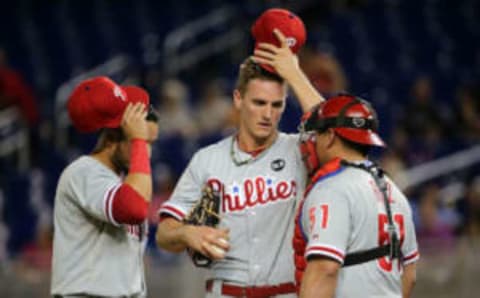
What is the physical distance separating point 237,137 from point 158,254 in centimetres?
445

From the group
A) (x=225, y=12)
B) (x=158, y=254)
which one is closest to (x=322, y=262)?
(x=158, y=254)

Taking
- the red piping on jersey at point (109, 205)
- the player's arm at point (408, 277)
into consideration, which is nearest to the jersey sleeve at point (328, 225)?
the player's arm at point (408, 277)

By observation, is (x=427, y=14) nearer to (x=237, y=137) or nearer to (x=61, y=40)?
(x=61, y=40)

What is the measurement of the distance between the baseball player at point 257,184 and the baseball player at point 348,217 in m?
0.30

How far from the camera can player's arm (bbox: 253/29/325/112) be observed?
5.77 meters

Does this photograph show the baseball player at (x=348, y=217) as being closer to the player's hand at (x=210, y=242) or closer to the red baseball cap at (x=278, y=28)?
the player's hand at (x=210, y=242)

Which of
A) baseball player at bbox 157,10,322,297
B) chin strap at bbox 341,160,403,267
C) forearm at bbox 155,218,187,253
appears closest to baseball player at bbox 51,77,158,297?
forearm at bbox 155,218,187,253

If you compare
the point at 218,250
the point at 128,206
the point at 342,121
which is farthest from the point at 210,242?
the point at 342,121

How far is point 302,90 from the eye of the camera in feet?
19.1

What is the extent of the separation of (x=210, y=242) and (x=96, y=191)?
23.2 inches

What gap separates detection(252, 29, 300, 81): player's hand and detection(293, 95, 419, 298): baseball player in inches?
14.2

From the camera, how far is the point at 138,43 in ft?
45.6

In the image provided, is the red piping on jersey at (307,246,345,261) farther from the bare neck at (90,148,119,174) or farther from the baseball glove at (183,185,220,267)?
the bare neck at (90,148,119,174)

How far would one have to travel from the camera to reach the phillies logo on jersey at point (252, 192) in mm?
5742
